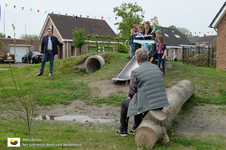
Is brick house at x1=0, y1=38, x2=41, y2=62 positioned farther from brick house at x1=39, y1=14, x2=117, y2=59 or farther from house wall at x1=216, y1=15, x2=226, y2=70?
house wall at x1=216, y1=15, x2=226, y2=70

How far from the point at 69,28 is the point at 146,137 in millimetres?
31311

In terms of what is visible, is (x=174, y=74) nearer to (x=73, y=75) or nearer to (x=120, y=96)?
(x=120, y=96)

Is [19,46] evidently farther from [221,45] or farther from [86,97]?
[86,97]

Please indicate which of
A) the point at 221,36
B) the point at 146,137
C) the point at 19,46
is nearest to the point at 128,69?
→ the point at 146,137

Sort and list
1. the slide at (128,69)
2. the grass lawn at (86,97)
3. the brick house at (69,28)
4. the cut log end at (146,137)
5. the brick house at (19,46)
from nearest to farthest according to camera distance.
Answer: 1. the cut log end at (146,137)
2. the grass lawn at (86,97)
3. the slide at (128,69)
4. the brick house at (69,28)
5. the brick house at (19,46)

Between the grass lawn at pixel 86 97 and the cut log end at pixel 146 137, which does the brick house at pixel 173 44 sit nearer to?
the grass lawn at pixel 86 97

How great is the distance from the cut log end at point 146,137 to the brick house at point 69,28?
2841 centimetres

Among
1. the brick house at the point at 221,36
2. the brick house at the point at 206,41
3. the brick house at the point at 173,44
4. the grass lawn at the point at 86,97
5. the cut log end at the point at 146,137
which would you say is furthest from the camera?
the brick house at the point at 206,41

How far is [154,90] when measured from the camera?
3.79 metres

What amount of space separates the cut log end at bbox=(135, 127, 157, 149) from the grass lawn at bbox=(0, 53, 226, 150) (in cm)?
15

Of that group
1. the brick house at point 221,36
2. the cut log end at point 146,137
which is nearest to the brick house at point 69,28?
the brick house at point 221,36

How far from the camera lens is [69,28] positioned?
33.1m

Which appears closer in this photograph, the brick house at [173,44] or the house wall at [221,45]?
the house wall at [221,45]

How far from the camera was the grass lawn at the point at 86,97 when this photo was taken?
12.9ft
